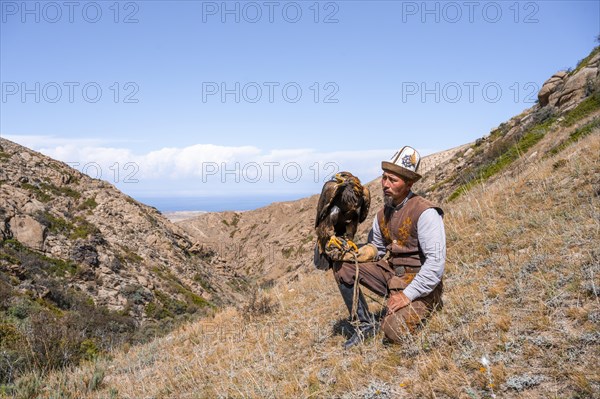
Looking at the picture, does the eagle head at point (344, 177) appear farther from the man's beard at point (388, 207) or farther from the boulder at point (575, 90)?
the boulder at point (575, 90)

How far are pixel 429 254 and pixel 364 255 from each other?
2.29 feet

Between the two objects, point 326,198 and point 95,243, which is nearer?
point 326,198

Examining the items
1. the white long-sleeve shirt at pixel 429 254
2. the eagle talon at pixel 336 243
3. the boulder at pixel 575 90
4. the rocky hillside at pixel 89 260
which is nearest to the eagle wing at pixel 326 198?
the eagle talon at pixel 336 243

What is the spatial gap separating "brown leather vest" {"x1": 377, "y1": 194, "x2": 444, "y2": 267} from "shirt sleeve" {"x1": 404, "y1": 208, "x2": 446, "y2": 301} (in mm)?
102

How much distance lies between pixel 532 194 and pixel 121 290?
66.0 ft

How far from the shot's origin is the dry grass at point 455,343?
3.20 meters

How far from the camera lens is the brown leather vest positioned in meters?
4.05

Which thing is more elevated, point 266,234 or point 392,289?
point 392,289

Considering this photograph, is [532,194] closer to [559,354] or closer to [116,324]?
[559,354]

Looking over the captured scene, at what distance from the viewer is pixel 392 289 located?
4117mm

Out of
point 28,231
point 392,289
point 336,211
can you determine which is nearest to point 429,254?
point 392,289

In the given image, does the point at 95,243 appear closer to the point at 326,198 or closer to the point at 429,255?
the point at 326,198

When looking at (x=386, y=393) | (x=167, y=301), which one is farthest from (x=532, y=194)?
(x=167, y=301)

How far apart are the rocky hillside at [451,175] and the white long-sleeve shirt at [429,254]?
212 inches
